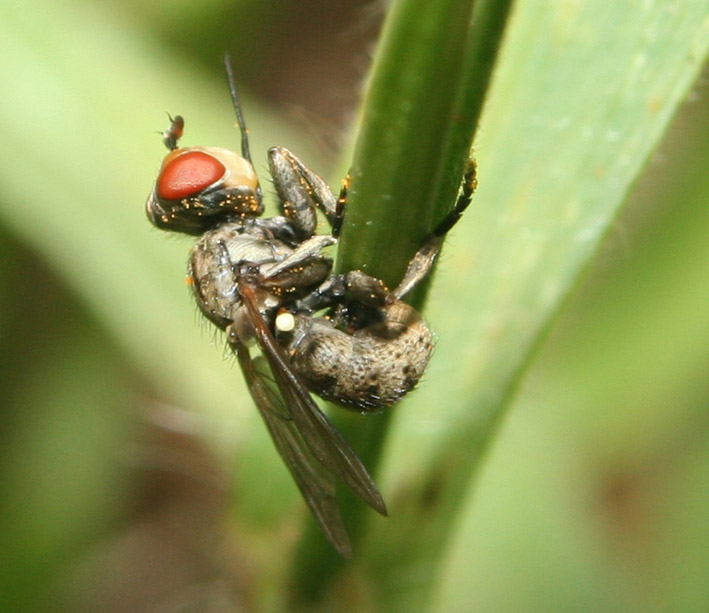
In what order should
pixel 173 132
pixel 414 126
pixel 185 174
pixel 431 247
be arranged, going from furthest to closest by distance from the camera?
pixel 173 132
pixel 185 174
pixel 431 247
pixel 414 126

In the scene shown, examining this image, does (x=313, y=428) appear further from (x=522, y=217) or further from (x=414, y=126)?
(x=414, y=126)

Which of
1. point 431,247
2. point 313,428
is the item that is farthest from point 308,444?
point 431,247

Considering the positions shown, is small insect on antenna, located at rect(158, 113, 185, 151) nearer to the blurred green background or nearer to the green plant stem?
the blurred green background

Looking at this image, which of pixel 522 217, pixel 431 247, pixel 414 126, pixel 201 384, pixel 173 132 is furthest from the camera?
pixel 201 384

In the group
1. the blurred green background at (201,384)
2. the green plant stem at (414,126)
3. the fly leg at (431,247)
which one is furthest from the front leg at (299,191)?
the green plant stem at (414,126)

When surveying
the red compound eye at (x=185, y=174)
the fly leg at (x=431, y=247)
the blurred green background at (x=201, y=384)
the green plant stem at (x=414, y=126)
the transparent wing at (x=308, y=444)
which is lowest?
the blurred green background at (x=201, y=384)

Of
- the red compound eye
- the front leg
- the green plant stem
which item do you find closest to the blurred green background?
the front leg

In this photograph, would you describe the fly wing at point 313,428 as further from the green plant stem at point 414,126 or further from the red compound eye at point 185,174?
the green plant stem at point 414,126
